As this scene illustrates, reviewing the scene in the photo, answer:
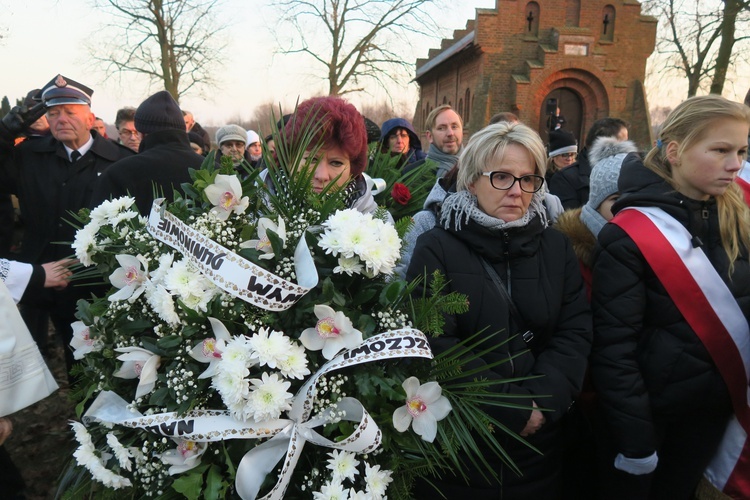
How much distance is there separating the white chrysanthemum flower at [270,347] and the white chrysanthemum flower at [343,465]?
0.96 feet

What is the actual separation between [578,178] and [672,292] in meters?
2.87

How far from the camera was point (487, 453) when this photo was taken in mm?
1985

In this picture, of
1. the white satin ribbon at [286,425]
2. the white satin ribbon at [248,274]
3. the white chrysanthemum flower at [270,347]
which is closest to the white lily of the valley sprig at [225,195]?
the white satin ribbon at [248,274]

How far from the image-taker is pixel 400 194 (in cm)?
241

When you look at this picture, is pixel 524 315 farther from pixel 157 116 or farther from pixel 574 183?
pixel 574 183

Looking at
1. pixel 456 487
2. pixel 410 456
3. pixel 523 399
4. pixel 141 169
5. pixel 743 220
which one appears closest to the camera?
pixel 410 456

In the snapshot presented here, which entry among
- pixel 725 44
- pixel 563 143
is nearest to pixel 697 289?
pixel 563 143

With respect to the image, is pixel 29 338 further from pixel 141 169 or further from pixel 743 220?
pixel 743 220

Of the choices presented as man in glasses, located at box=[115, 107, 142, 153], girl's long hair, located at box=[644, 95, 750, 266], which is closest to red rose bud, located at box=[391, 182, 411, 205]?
girl's long hair, located at box=[644, 95, 750, 266]

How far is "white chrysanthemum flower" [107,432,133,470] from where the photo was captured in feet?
4.47

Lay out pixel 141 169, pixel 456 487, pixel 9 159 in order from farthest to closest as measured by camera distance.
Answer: pixel 9 159 < pixel 141 169 < pixel 456 487

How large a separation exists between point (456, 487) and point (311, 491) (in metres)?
0.78

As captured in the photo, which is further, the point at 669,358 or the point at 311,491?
the point at 669,358

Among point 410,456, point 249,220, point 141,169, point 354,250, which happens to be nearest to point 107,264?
point 249,220
